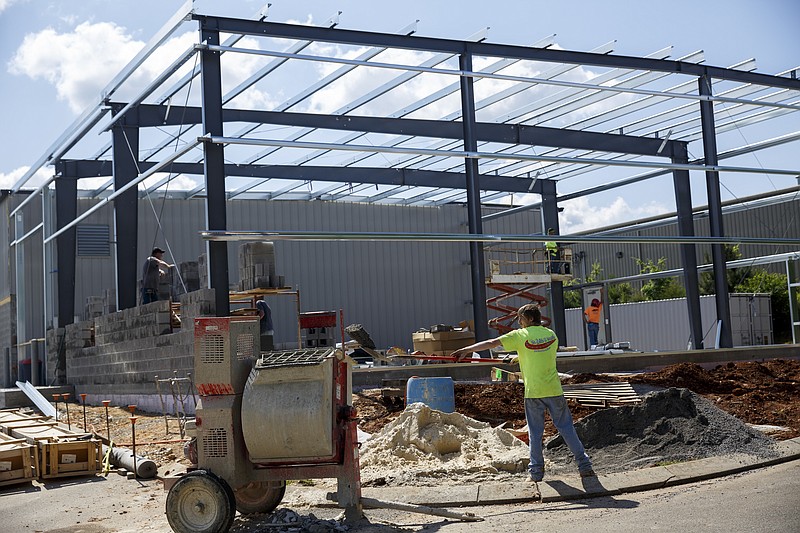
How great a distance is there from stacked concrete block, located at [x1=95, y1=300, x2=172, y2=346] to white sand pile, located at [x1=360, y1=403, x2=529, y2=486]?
8149 millimetres

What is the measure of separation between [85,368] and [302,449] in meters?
16.5

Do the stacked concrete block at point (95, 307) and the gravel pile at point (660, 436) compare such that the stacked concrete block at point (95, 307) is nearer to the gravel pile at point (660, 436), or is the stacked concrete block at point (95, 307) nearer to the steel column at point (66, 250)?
the steel column at point (66, 250)

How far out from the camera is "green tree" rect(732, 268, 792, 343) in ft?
134

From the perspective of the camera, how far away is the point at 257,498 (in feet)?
25.0

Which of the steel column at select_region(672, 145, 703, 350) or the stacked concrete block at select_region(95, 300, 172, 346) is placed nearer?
the stacked concrete block at select_region(95, 300, 172, 346)

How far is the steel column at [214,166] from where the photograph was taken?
50.4ft

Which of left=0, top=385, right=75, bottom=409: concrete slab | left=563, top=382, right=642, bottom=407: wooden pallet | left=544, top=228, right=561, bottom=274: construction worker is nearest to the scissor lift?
left=544, top=228, right=561, bottom=274: construction worker

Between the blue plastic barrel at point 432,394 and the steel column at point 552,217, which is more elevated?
the steel column at point 552,217

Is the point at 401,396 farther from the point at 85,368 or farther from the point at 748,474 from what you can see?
the point at 85,368

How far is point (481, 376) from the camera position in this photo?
1636 centimetres

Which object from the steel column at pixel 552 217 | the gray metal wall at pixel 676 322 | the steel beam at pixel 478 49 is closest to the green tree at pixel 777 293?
the gray metal wall at pixel 676 322

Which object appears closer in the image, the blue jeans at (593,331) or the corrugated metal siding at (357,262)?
the blue jeans at (593,331)

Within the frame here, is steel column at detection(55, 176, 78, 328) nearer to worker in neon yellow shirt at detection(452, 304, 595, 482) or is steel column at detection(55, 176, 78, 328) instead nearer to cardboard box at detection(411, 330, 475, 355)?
cardboard box at detection(411, 330, 475, 355)

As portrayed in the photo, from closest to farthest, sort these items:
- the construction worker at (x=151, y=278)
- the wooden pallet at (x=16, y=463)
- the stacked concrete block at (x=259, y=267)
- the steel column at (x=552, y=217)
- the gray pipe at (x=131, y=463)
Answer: the gray pipe at (x=131, y=463) < the wooden pallet at (x=16, y=463) < the stacked concrete block at (x=259, y=267) < the construction worker at (x=151, y=278) < the steel column at (x=552, y=217)
